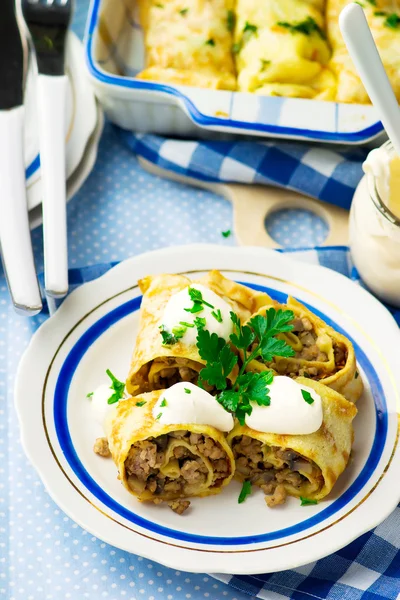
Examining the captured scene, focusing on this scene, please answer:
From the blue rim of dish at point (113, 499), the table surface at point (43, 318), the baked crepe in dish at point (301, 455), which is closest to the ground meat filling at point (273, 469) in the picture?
the baked crepe in dish at point (301, 455)

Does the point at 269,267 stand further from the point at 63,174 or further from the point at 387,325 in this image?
the point at 63,174

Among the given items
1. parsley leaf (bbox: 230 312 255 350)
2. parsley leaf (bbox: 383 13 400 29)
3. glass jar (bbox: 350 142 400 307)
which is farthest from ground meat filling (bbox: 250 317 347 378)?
parsley leaf (bbox: 383 13 400 29)

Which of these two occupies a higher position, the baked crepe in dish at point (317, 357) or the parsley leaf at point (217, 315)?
the parsley leaf at point (217, 315)

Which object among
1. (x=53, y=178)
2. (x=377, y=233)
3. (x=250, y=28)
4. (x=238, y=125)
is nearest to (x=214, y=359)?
(x=377, y=233)

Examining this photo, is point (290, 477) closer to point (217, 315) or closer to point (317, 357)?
point (317, 357)

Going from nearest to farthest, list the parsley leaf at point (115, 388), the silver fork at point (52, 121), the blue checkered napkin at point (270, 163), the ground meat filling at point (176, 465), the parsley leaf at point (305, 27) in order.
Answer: the ground meat filling at point (176, 465)
the parsley leaf at point (115, 388)
the silver fork at point (52, 121)
the blue checkered napkin at point (270, 163)
the parsley leaf at point (305, 27)

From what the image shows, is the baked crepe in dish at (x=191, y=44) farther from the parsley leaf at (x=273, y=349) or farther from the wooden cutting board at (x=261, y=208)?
the parsley leaf at (x=273, y=349)

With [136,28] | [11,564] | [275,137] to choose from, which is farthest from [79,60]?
[11,564]
